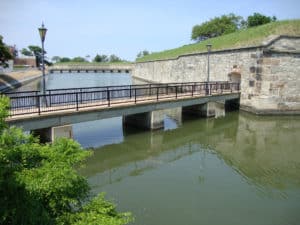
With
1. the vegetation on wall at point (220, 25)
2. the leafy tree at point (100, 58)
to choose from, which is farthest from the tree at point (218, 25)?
the leafy tree at point (100, 58)

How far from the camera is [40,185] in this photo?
3529 millimetres

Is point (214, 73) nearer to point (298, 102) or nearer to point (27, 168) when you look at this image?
point (298, 102)

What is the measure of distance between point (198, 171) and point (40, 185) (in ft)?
24.7

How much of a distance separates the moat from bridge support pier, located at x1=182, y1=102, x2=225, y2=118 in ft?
5.93

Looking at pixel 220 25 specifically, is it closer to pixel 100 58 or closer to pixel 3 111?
pixel 3 111

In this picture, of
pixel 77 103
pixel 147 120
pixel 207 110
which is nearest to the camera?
pixel 77 103

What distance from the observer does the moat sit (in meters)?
7.50

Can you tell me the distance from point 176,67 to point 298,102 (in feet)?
63.3

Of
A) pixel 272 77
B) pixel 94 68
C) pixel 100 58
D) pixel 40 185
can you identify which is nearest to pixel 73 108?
pixel 40 185

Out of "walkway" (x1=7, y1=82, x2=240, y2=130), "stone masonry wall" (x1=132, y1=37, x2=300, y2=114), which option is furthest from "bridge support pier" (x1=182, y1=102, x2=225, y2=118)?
"stone masonry wall" (x1=132, y1=37, x2=300, y2=114)

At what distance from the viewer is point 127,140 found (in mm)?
13688

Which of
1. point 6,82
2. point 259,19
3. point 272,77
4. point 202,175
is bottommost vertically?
point 202,175

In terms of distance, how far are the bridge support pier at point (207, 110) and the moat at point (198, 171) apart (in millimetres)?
1807

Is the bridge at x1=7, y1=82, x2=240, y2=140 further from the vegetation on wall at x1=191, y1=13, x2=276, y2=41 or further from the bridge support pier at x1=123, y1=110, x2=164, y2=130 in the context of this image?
the vegetation on wall at x1=191, y1=13, x2=276, y2=41
